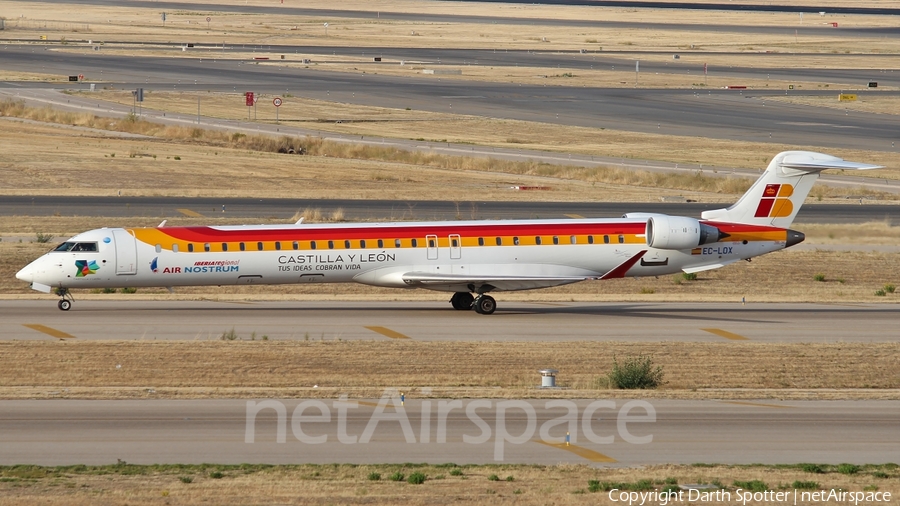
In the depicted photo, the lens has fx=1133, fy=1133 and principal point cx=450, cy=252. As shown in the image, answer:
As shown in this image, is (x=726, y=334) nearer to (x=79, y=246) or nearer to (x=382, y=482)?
(x=382, y=482)

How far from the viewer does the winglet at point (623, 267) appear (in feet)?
119

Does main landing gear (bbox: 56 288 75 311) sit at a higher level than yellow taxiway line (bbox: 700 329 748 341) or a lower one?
higher

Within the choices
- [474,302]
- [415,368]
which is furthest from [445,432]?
[474,302]

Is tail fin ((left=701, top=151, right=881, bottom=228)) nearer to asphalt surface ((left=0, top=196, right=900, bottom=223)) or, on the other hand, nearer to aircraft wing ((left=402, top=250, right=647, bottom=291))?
aircraft wing ((left=402, top=250, right=647, bottom=291))

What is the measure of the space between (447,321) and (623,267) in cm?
624

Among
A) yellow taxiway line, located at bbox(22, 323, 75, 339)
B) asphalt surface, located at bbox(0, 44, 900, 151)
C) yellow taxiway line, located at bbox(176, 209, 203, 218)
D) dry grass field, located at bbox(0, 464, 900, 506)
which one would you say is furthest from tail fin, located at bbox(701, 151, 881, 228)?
asphalt surface, located at bbox(0, 44, 900, 151)

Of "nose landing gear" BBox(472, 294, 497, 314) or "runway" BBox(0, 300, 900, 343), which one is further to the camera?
"nose landing gear" BBox(472, 294, 497, 314)

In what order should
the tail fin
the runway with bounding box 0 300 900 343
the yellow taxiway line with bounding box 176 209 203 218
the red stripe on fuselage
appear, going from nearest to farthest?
the runway with bounding box 0 300 900 343
the red stripe on fuselage
the tail fin
the yellow taxiway line with bounding box 176 209 203 218

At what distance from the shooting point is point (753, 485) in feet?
55.1

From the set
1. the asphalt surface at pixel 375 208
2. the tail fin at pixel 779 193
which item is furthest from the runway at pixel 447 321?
the asphalt surface at pixel 375 208

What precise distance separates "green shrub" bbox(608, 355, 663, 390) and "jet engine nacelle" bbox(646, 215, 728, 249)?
9786 millimetres

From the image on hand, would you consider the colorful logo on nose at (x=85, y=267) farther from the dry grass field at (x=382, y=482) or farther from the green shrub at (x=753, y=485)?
the green shrub at (x=753, y=485)

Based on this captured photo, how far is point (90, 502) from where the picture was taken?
15594 millimetres

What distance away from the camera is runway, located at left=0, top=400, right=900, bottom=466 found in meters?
18.8
